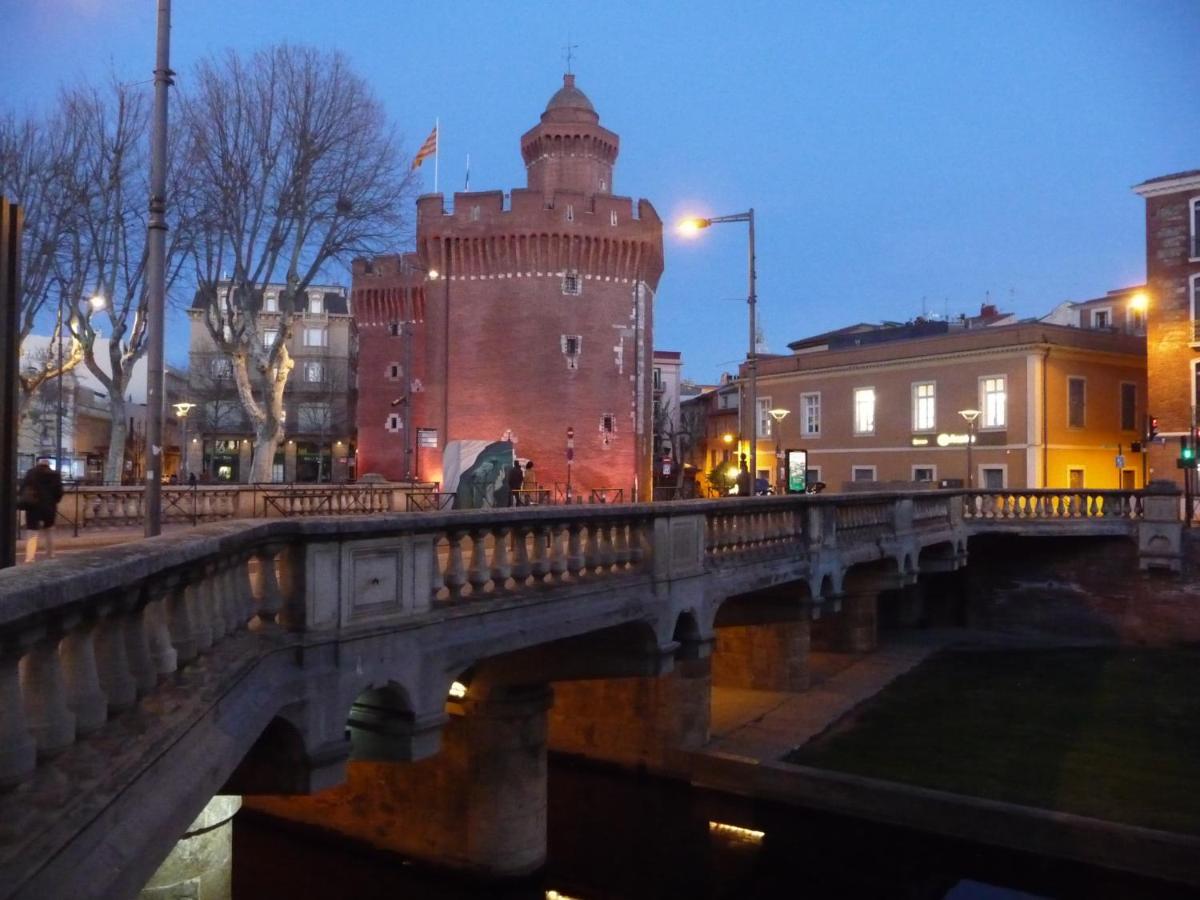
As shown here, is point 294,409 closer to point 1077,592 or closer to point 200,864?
point 1077,592

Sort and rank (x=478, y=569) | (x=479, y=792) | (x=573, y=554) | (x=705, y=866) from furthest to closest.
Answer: (x=705, y=866) → (x=479, y=792) → (x=573, y=554) → (x=478, y=569)

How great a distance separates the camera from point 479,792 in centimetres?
1249

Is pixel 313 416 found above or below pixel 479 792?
above

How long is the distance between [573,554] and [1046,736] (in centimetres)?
1176

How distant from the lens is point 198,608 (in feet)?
17.5

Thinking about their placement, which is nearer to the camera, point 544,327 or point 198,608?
point 198,608

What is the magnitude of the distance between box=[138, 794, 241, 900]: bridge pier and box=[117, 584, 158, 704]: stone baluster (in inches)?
118

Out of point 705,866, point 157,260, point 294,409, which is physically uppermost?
point 294,409

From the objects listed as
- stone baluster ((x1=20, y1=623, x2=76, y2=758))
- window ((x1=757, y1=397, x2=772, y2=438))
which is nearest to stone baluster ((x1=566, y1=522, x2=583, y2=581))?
stone baluster ((x1=20, y1=623, x2=76, y2=758))

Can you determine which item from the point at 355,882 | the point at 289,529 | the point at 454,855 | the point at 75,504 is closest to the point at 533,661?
the point at 454,855

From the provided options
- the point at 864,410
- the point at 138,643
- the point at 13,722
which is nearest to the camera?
the point at 13,722

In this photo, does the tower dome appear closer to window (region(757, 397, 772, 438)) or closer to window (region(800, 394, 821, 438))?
window (region(757, 397, 772, 438))

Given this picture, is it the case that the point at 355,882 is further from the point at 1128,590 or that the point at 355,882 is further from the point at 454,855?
the point at 1128,590

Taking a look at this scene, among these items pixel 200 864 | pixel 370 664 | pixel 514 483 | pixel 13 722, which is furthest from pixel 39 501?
pixel 514 483
